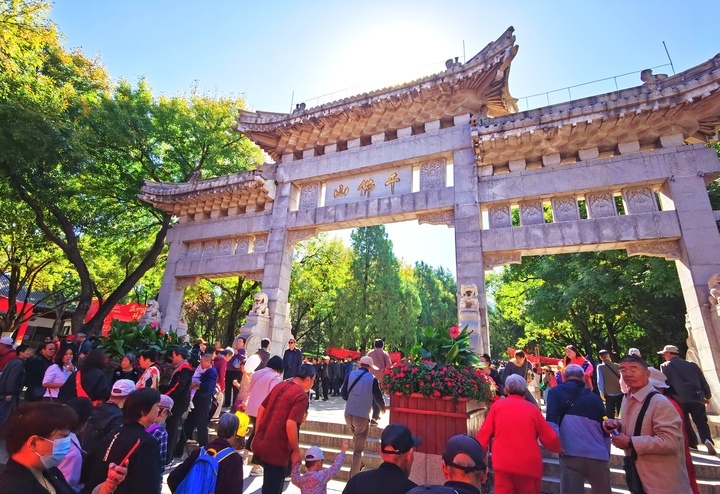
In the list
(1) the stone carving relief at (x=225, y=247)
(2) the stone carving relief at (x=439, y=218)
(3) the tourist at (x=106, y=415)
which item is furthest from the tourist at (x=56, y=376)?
(2) the stone carving relief at (x=439, y=218)

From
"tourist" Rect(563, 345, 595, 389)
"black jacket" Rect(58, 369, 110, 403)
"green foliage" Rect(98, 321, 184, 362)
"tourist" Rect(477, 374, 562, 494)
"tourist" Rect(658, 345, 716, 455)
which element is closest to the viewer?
"tourist" Rect(477, 374, 562, 494)

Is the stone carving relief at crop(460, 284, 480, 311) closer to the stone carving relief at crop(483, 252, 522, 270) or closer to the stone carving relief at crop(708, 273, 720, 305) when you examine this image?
the stone carving relief at crop(483, 252, 522, 270)

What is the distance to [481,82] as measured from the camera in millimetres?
11062

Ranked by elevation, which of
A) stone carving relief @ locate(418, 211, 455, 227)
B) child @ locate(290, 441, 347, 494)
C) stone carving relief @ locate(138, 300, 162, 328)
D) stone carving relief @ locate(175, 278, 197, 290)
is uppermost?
stone carving relief @ locate(418, 211, 455, 227)

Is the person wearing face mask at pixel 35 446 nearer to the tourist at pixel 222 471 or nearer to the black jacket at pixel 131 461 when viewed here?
the black jacket at pixel 131 461

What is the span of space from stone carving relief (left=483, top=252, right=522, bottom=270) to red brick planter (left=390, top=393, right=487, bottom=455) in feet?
17.4

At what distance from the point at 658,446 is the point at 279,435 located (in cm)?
310

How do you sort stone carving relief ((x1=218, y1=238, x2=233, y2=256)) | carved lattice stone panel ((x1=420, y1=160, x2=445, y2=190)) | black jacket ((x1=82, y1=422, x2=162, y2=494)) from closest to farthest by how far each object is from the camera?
black jacket ((x1=82, y1=422, x2=162, y2=494))
carved lattice stone panel ((x1=420, y1=160, x2=445, y2=190))
stone carving relief ((x1=218, y1=238, x2=233, y2=256))

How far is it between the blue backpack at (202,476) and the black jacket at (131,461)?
0.60 ft

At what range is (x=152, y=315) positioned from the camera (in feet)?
42.4

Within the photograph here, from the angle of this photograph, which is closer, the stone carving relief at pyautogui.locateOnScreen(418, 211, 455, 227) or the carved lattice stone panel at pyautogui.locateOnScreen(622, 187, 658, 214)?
the carved lattice stone panel at pyautogui.locateOnScreen(622, 187, 658, 214)

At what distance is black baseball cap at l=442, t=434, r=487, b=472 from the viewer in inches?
84.3

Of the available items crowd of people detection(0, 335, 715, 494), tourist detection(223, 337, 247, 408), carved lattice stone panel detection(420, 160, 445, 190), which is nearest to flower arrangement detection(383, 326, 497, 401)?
→ crowd of people detection(0, 335, 715, 494)

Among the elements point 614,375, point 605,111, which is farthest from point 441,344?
point 605,111
